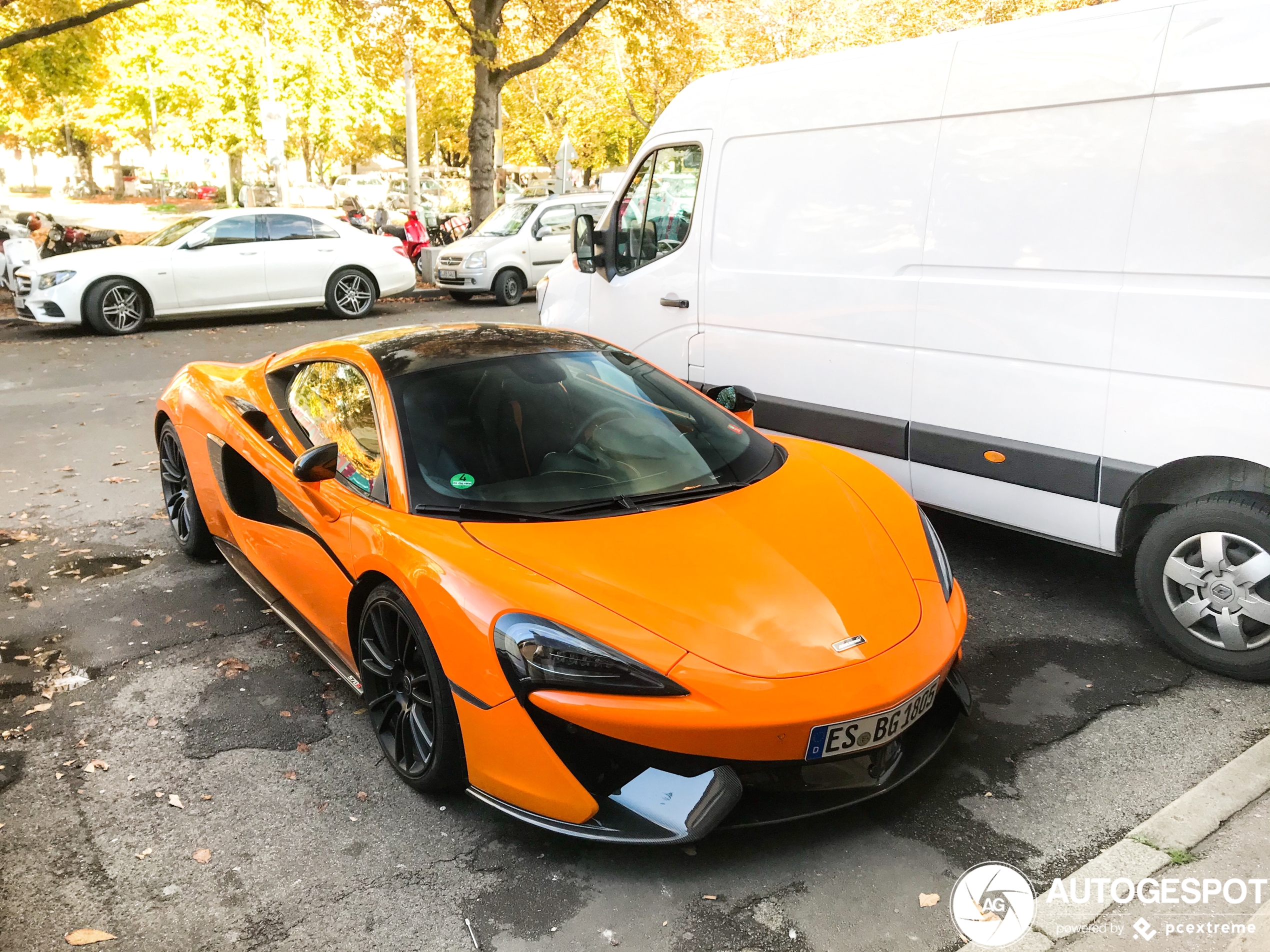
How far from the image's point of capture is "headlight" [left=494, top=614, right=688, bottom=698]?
272 cm

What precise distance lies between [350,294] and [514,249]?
2804 millimetres

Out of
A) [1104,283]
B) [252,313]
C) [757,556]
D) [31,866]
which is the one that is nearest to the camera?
[31,866]

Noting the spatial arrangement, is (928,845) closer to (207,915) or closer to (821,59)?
(207,915)

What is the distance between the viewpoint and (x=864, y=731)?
9.26 feet

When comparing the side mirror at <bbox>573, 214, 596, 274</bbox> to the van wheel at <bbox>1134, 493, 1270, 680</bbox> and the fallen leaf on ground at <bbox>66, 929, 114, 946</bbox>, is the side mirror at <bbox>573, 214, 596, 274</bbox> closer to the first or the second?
the van wheel at <bbox>1134, 493, 1270, 680</bbox>

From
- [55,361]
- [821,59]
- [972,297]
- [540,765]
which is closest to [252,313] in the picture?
[55,361]

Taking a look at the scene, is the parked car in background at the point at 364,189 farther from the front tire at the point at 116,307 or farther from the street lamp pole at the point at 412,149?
the front tire at the point at 116,307

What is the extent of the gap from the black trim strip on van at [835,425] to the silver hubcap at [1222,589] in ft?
4.52

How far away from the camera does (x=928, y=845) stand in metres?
3.02

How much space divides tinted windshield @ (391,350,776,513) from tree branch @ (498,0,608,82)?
14.9 m

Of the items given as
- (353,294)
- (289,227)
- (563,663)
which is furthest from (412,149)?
(563,663)

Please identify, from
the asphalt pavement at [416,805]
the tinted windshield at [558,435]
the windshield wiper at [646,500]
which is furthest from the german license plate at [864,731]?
the tinted windshield at [558,435]

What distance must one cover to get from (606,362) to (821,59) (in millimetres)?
2187

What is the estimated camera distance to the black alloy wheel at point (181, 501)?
17.1 ft
